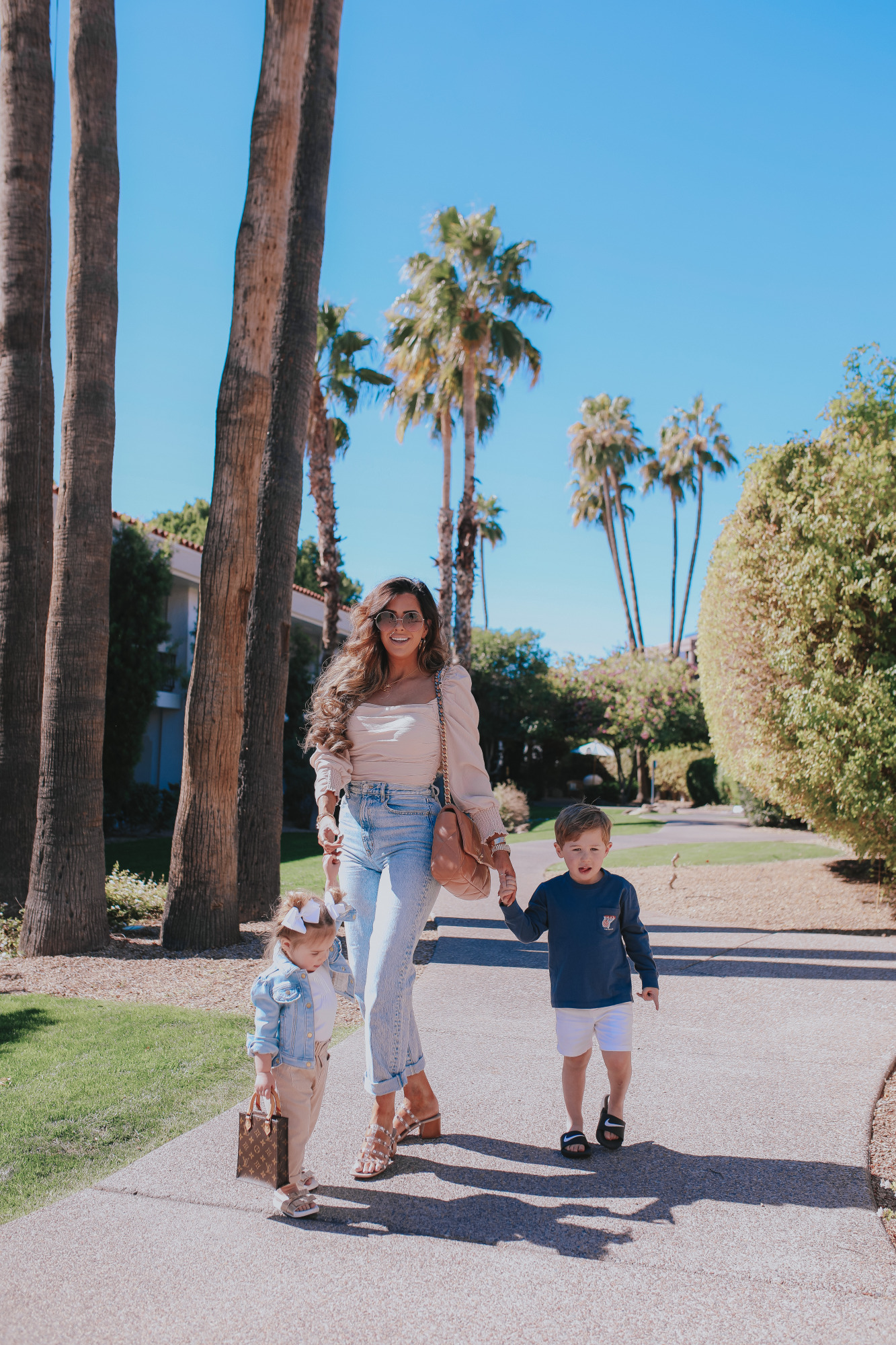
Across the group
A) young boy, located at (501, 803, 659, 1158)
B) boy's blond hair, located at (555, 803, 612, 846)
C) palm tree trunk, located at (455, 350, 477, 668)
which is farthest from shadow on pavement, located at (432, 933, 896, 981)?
palm tree trunk, located at (455, 350, 477, 668)

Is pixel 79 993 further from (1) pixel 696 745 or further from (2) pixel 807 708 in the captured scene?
(1) pixel 696 745

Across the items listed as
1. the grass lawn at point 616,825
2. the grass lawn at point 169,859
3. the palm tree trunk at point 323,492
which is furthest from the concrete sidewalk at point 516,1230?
the palm tree trunk at point 323,492

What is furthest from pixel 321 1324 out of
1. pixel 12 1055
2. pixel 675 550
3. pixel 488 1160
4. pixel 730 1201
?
pixel 675 550

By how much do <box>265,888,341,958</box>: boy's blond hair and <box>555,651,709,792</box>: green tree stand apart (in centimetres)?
3042

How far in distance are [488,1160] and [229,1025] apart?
2.24 meters

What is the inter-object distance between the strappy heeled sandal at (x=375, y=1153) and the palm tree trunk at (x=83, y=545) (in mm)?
4559

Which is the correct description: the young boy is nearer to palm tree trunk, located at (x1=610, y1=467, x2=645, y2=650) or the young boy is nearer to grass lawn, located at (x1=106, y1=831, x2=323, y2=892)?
grass lawn, located at (x1=106, y1=831, x2=323, y2=892)

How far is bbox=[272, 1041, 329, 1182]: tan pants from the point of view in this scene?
2906 mm

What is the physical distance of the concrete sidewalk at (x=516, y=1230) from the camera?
2391mm

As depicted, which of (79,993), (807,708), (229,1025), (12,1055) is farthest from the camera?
(807,708)

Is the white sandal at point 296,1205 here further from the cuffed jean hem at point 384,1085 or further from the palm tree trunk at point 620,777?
the palm tree trunk at point 620,777

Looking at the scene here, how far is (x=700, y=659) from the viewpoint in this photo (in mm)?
12594

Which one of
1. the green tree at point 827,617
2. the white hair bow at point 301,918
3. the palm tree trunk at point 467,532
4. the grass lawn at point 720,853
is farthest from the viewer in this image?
the palm tree trunk at point 467,532

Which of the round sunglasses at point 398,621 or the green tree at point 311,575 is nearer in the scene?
the round sunglasses at point 398,621
